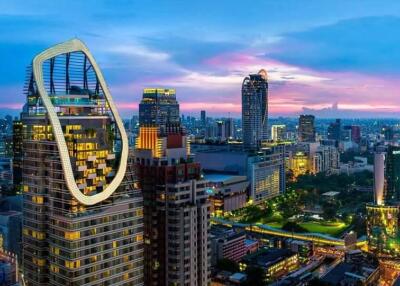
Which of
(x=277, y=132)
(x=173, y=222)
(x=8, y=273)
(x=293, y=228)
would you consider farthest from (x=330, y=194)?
(x=277, y=132)

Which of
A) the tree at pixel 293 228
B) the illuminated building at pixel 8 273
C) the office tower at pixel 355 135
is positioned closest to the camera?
the illuminated building at pixel 8 273

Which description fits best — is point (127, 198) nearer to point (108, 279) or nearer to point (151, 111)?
point (108, 279)

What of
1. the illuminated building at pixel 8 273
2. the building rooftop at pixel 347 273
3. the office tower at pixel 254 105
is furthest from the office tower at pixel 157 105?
the illuminated building at pixel 8 273

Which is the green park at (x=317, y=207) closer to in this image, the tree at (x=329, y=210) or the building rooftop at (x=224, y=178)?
the tree at (x=329, y=210)

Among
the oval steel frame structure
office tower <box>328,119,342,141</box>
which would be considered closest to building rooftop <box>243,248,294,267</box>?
the oval steel frame structure

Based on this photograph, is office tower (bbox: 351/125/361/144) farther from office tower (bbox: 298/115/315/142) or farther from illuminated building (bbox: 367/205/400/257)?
illuminated building (bbox: 367/205/400/257)

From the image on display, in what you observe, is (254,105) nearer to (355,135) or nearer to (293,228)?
(293,228)
